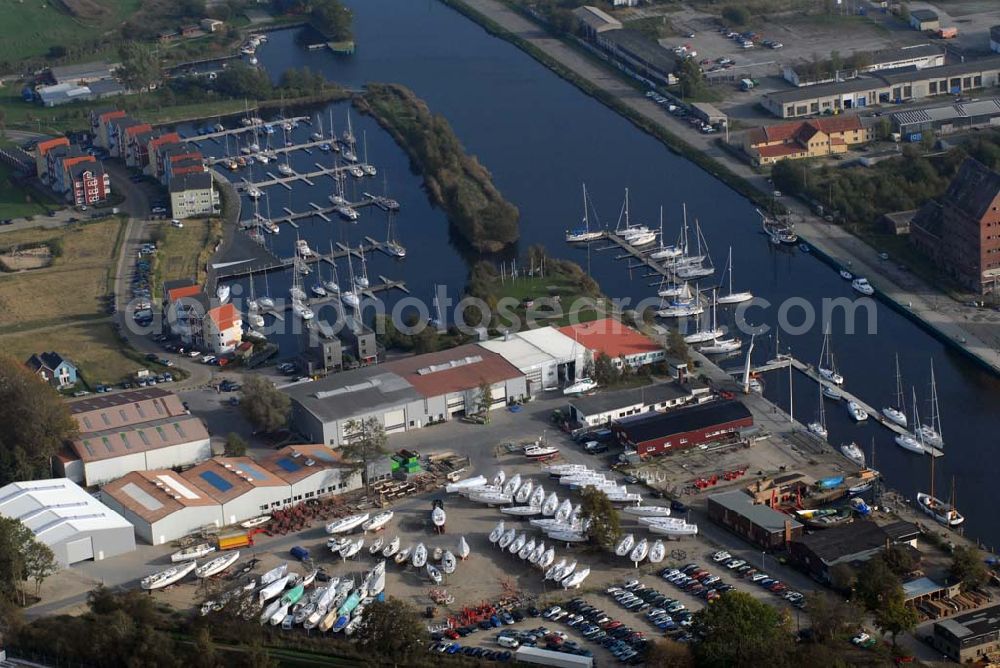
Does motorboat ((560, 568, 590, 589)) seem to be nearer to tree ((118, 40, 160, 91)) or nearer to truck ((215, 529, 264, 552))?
truck ((215, 529, 264, 552))

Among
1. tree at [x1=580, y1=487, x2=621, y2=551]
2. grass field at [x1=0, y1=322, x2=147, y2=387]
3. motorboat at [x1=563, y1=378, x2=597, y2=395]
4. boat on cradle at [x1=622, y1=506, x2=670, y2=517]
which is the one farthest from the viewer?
grass field at [x1=0, y1=322, x2=147, y2=387]

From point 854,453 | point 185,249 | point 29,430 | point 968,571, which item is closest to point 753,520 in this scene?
point 968,571

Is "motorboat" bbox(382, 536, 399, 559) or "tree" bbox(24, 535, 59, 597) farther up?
"tree" bbox(24, 535, 59, 597)

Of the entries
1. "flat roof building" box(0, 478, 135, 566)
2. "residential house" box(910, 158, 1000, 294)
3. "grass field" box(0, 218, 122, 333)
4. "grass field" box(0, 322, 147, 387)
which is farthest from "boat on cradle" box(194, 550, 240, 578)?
"residential house" box(910, 158, 1000, 294)

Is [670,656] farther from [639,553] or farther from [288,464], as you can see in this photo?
[288,464]

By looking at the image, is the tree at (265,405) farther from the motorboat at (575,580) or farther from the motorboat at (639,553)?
the motorboat at (639,553)

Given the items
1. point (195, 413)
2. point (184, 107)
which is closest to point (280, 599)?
point (195, 413)

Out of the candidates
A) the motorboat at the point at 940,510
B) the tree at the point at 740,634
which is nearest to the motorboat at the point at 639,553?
the tree at the point at 740,634
